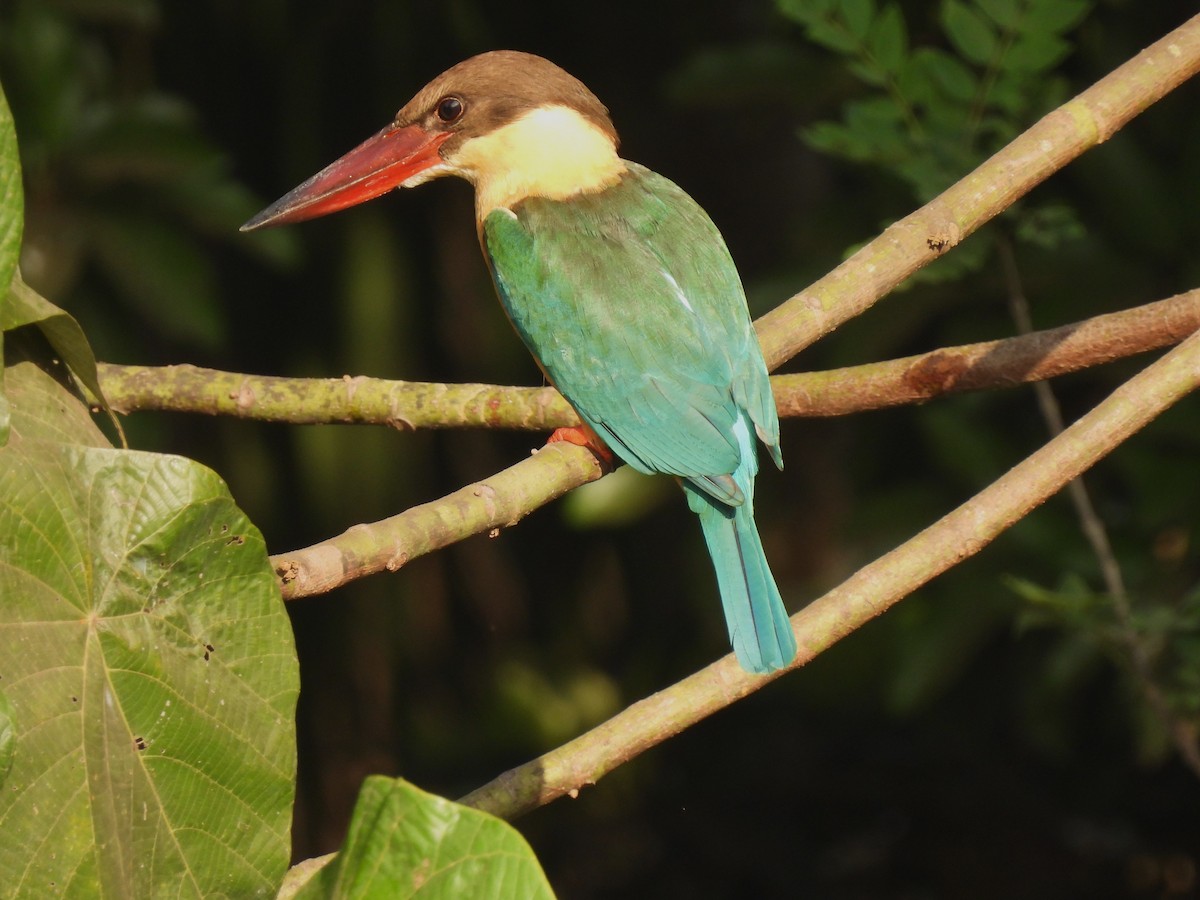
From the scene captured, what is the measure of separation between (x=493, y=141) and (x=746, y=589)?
961 millimetres

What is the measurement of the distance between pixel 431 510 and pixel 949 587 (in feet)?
5.67

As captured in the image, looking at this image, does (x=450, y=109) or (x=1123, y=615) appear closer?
(x=1123, y=615)

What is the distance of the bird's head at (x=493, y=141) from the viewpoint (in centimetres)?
238

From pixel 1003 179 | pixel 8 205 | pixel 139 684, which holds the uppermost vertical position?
pixel 8 205

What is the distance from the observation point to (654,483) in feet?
10.7

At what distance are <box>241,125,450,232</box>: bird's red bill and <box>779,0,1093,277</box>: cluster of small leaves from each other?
0.65 meters

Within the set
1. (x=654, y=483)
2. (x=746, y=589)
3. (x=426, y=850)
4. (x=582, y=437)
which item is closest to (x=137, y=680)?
(x=426, y=850)

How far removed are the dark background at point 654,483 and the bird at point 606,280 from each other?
55 cm

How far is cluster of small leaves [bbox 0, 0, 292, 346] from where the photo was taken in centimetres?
279

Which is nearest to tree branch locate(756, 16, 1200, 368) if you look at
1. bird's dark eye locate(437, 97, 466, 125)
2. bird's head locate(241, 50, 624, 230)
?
bird's head locate(241, 50, 624, 230)

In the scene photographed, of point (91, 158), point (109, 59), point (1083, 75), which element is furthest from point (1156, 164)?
point (109, 59)

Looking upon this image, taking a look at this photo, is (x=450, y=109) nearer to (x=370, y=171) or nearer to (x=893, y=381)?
(x=370, y=171)

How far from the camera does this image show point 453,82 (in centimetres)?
239

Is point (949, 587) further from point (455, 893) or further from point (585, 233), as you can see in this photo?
point (455, 893)
